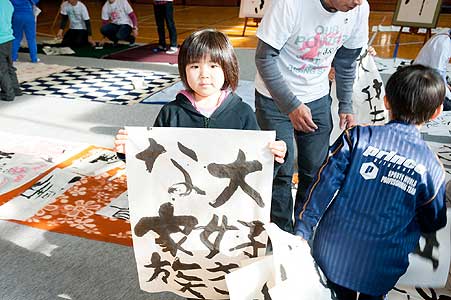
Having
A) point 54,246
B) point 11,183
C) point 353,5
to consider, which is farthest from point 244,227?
point 11,183

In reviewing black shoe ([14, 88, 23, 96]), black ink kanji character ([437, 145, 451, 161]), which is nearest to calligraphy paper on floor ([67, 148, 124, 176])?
black shoe ([14, 88, 23, 96])

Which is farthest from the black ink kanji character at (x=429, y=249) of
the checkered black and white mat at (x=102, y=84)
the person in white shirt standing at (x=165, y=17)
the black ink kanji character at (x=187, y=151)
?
the person in white shirt standing at (x=165, y=17)

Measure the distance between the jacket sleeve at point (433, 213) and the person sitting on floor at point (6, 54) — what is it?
3517mm

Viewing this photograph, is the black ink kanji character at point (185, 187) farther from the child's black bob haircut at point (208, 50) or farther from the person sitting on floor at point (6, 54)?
the person sitting on floor at point (6, 54)

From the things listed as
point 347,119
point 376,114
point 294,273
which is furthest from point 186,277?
point 376,114

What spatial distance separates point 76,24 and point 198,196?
18.6 ft

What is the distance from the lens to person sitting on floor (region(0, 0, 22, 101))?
3689 millimetres

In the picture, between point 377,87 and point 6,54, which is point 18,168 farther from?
point 377,87

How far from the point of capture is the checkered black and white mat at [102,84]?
13.1 feet

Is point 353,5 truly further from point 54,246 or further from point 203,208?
point 54,246

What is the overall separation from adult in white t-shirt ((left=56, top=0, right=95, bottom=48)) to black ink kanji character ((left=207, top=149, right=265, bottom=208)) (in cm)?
556

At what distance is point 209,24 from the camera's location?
26.3ft

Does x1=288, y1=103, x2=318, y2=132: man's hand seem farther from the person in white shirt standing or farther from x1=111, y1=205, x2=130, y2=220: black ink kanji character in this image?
the person in white shirt standing

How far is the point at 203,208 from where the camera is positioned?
1.23m
